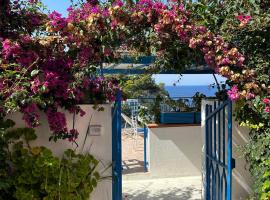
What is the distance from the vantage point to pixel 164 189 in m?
6.59

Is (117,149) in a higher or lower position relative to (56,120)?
lower

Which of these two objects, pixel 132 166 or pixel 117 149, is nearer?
pixel 117 149

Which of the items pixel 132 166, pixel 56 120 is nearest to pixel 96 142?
pixel 56 120

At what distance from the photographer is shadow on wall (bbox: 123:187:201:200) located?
20.0ft

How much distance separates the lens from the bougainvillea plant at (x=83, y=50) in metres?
3.53

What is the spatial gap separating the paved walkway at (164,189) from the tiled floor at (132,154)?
1.98ft

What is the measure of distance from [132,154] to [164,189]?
2.71m

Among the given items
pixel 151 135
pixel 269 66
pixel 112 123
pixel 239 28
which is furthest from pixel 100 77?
pixel 151 135

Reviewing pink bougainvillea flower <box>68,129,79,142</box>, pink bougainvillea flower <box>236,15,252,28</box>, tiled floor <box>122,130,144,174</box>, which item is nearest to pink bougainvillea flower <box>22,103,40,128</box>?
pink bougainvillea flower <box>68,129,79,142</box>

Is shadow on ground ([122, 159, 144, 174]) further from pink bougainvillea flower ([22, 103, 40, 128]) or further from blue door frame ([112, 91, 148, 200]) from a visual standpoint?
pink bougainvillea flower ([22, 103, 40, 128])

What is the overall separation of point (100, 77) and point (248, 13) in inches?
68.7

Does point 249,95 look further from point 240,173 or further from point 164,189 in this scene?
point 164,189

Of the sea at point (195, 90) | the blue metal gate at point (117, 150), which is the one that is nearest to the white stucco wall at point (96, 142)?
the blue metal gate at point (117, 150)

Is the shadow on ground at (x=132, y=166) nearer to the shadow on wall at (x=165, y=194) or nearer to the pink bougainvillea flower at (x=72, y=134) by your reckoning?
the shadow on wall at (x=165, y=194)
